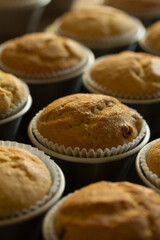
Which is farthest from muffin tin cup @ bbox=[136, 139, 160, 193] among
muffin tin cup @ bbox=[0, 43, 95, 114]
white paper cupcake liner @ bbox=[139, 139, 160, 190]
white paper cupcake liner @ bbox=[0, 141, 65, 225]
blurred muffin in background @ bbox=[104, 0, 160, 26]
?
blurred muffin in background @ bbox=[104, 0, 160, 26]

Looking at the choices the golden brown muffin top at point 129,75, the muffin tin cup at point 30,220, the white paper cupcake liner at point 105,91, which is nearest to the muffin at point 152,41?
the golden brown muffin top at point 129,75

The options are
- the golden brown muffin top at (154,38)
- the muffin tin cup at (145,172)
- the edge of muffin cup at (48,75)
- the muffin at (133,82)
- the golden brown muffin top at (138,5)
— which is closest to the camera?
Result: the muffin tin cup at (145,172)

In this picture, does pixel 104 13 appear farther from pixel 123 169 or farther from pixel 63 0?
pixel 123 169

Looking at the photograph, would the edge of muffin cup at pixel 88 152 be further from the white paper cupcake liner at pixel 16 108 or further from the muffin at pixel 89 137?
the white paper cupcake liner at pixel 16 108

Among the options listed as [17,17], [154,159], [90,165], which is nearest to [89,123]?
[90,165]

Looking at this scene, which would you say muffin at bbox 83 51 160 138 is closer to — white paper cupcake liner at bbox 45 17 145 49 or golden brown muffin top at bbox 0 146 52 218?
white paper cupcake liner at bbox 45 17 145 49

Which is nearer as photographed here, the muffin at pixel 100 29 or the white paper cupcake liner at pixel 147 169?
the white paper cupcake liner at pixel 147 169

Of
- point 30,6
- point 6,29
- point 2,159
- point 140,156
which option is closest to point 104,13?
point 30,6

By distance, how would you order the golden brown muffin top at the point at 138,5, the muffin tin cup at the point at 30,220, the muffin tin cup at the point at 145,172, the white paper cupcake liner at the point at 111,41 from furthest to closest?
the golden brown muffin top at the point at 138,5, the white paper cupcake liner at the point at 111,41, the muffin tin cup at the point at 145,172, the muffin tin cup at the point at 30,220
